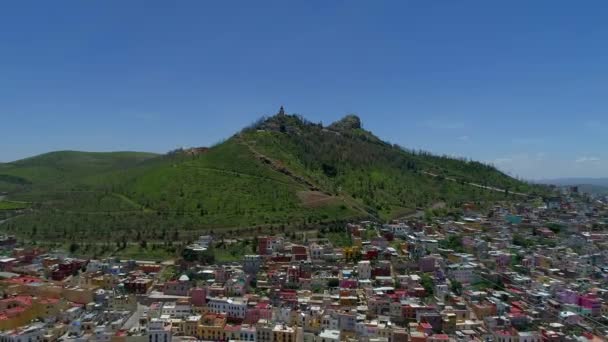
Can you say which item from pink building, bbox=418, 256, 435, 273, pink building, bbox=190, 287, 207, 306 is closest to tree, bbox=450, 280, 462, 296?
pink building, bbox=418, 256, 435, 273

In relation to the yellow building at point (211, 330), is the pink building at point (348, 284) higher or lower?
higher

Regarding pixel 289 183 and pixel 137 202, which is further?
pixel 289 183

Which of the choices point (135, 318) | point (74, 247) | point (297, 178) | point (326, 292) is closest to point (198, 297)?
point (135, 318)

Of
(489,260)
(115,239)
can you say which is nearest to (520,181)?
(489,260)

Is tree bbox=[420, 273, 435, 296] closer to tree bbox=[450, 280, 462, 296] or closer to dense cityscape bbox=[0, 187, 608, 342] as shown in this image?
dense cityscape bbox=[0, 187, 608, 342]

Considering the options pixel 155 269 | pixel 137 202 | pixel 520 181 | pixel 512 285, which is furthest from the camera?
pixel 520 181

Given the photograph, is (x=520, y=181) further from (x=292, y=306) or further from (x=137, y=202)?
(x=292, y=306)

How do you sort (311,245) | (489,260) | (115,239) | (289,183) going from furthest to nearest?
(289,183), (115,239), (311,245), (489,260)

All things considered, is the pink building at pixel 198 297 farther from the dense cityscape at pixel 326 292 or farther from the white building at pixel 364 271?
the white building at pixel 364 271

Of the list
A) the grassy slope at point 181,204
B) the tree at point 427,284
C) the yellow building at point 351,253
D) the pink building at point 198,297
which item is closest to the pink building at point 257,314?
the pink building at point 198,297
